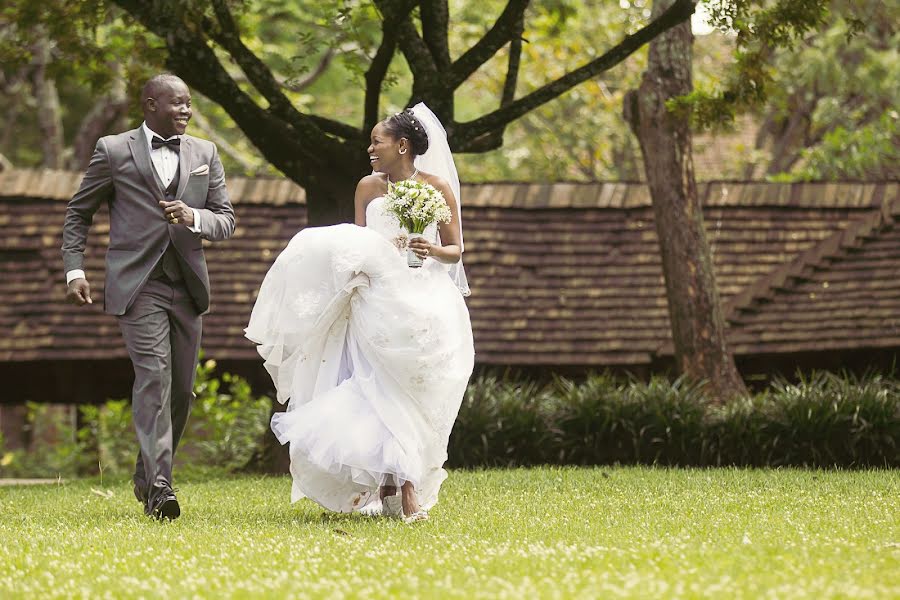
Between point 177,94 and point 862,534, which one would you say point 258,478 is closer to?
point 177,94

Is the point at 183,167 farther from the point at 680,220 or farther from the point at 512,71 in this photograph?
the point at 680,220

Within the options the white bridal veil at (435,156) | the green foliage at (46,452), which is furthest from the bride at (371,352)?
the green foliage at (46,452)

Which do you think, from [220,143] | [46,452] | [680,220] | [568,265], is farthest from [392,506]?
[220,143]

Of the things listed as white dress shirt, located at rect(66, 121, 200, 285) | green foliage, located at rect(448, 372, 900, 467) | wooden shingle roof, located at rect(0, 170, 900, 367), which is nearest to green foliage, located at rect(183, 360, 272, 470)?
wooden shingle roof, located at rect(0, 170, 900, 367)

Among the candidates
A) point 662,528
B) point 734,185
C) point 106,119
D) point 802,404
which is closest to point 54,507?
point 662,528

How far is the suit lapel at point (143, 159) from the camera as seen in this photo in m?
8.13

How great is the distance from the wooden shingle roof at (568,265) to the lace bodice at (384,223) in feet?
24.3

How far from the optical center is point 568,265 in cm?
1616

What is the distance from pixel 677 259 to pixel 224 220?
20.9ft

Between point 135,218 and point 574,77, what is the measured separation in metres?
4.59

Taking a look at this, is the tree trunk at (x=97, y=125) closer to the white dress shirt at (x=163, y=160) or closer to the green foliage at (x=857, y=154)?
the green foliage at (x=857, y=154)

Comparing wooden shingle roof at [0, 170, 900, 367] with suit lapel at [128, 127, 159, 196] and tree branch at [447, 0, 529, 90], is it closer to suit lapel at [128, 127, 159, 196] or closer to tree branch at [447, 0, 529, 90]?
tree branch at [447, 0, 529, 90]

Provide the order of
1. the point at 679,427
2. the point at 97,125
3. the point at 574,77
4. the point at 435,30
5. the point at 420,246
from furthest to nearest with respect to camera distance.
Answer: the point at 97,125 → the point at 679,427 → the point at 435,30 → the point at 574,77 → the point at 420,246

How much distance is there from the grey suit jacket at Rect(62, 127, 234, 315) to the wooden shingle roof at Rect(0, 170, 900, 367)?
24.7ft
